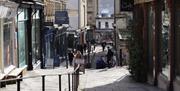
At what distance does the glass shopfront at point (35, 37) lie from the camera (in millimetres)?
32500

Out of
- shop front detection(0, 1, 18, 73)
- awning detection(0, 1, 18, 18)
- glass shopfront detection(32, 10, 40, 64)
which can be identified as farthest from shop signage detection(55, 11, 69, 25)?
awning detection(0, 1, 18, 18)

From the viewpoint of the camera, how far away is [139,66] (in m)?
23.9

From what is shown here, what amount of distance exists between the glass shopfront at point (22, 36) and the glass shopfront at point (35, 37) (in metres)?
2.30

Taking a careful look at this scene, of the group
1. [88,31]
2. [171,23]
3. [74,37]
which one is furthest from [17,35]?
[88,31]

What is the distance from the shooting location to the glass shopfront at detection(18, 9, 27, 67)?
91.7 ft

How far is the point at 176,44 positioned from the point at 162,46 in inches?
105

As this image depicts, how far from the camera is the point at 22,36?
95.8 feet

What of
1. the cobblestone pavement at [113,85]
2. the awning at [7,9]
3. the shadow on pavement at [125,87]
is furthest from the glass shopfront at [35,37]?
the shadow on pavement at [125,87]

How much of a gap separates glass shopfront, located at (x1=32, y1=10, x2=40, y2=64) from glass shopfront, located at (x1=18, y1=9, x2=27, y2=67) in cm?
230

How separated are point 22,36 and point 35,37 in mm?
4320

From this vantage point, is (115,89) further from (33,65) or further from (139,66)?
(33,65)

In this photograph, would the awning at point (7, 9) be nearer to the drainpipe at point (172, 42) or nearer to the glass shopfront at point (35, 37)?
the drainpipe at point (172, 42)

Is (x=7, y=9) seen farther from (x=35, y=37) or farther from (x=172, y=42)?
(x=35, y=37)

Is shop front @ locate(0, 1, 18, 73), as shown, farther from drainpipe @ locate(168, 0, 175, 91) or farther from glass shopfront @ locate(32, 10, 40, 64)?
glass shopfront @ locate(32, 10, 40, 64)
